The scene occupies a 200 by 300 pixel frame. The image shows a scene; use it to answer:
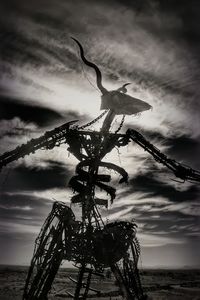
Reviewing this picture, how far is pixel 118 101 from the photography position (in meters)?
15.7

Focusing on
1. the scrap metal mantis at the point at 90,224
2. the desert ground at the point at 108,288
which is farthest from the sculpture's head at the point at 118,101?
the desert ground at the point at 108,288

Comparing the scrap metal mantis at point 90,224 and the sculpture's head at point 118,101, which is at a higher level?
the sculpture's head at point 118,101

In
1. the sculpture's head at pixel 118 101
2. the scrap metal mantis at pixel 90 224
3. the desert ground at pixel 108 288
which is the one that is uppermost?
the sculpture's head at pixel 118 101

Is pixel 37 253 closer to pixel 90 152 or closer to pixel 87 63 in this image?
pixel 90 152

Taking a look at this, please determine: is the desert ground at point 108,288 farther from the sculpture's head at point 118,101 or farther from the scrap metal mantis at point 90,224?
the sculpture's head at point 118,101

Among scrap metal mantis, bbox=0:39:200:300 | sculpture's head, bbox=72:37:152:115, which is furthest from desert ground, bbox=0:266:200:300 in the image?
sculpture's head, bbox=72:37:152:115

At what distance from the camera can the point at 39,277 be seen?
12078mm

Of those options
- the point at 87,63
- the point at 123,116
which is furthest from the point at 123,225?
the point at 87,63

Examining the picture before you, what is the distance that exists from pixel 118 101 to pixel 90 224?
6.68 metres

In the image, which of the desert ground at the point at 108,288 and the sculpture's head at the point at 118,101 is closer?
the sculpture's head at the point at 118,101

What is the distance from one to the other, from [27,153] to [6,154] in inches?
39.6

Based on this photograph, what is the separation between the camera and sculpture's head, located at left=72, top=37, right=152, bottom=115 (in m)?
15.7

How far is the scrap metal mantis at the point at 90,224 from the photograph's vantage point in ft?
40.2

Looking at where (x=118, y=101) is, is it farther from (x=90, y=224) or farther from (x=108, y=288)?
(x=108, y=288)
